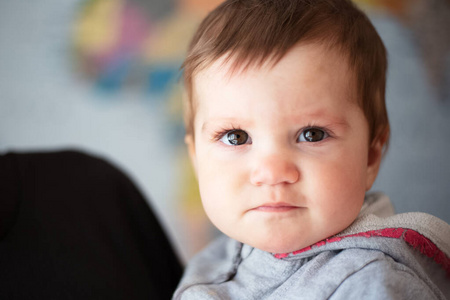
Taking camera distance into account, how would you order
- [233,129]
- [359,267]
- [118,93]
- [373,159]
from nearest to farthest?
1. [359,267]
2. [233,129]
3. [373,159]
4. [118,93]

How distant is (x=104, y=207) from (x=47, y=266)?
236 millimetres

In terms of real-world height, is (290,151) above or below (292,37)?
below

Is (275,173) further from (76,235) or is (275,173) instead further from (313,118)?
(76,235)

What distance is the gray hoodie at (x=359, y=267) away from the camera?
2.07 ft

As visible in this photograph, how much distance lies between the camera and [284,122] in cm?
70

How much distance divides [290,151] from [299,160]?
0.07ft

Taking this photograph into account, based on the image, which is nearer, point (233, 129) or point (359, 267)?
point (359, 267)

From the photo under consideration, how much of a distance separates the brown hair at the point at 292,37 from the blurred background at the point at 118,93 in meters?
0.82

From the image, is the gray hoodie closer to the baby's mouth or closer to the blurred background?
the baby's mouth

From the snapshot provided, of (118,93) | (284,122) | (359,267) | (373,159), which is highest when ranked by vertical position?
(118,93)

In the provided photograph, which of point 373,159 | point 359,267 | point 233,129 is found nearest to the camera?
point 359,267

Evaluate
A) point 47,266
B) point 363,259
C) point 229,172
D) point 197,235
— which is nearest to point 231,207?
point 229,172

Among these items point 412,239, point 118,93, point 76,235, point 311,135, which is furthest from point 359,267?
point 118,93

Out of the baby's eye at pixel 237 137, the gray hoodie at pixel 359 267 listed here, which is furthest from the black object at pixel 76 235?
the baby's eye at pixel 237 137
